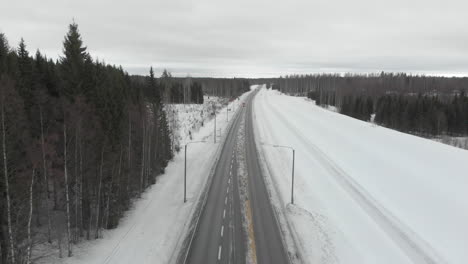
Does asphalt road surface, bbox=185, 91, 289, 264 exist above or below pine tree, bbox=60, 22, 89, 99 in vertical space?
below

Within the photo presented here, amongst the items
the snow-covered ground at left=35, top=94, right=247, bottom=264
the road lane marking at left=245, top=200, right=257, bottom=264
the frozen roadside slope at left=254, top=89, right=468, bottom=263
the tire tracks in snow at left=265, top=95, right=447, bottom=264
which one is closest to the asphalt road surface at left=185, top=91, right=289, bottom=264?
the road lane marking at left=245, top=200, right=257, bottom=264

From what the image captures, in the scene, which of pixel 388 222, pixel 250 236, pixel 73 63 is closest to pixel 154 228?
pixel 250 236

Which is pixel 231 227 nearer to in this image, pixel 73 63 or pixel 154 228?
pixel 154 228

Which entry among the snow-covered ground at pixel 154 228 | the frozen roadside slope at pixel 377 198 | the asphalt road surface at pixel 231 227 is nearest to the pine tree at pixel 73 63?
the snow-covered ground at pixel 154 228

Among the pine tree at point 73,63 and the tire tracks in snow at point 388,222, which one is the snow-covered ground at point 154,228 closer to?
the pine tree at point 73,63

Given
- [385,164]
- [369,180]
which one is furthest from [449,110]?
[369,180]

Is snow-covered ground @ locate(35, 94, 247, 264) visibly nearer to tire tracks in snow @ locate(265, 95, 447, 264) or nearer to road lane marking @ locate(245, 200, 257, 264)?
road lane marking @ locate(245, 200, 257, 264)
